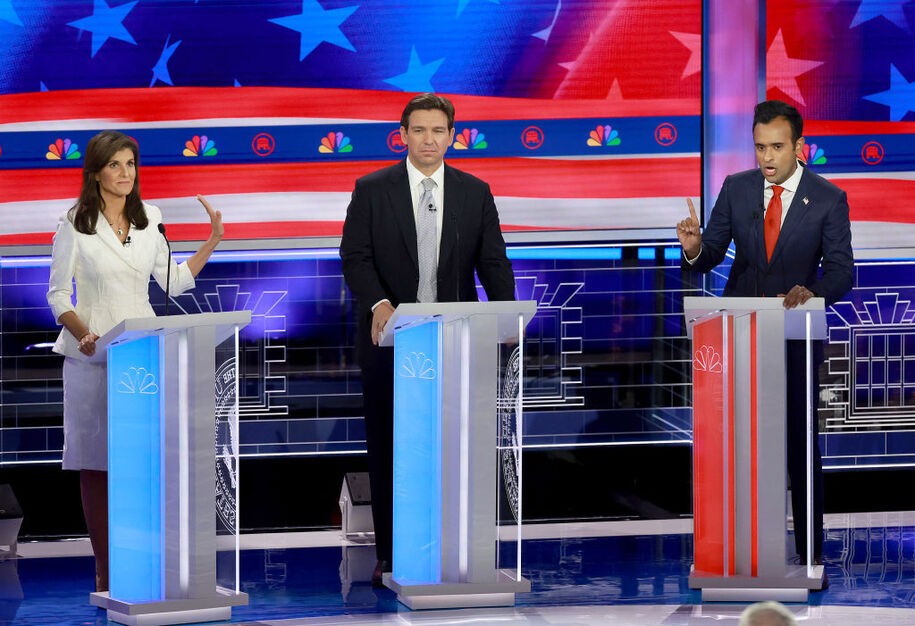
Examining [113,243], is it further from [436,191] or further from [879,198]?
[879,198]

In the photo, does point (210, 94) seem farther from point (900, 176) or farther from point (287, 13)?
point (900, 176)

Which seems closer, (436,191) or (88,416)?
(88,416)

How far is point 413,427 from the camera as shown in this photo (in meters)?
4.49

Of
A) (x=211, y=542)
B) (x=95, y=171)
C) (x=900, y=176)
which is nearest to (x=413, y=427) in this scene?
(x=211, y=542)

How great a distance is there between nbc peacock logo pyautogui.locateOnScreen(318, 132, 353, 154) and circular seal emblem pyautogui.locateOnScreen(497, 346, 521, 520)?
2.15m

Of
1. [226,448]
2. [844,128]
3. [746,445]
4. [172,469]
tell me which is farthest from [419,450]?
[844,128]

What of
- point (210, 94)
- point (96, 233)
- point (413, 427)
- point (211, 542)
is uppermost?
point (210, 94)

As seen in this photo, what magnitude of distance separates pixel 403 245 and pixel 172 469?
1087 mm

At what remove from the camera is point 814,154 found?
664 cm

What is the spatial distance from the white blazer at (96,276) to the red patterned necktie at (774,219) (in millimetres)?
1935

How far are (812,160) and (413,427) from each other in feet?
9.59

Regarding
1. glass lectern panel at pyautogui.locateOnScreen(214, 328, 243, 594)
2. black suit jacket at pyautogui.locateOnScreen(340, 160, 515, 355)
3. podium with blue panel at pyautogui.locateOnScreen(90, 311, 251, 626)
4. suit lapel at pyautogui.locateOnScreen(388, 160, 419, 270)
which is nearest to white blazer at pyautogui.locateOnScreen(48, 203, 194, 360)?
podium with blue panel at pyautogui.locateOnScreen(90, 311, 251, 626)

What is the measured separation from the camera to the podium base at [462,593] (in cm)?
445

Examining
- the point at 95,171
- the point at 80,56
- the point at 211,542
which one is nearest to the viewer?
the point at 211,542
